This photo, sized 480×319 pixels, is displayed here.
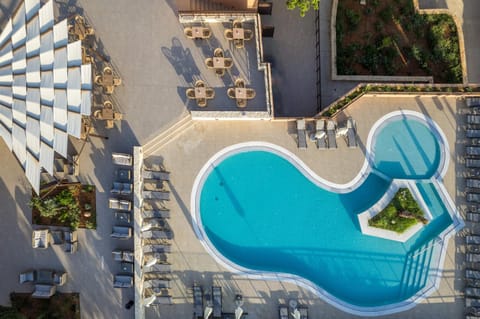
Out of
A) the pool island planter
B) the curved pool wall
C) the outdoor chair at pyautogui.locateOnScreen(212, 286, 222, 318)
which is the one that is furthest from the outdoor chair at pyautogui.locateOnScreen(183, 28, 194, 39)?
the outdoor chair at pyautogui.locateOnScreen(212, 286, 222, 318)

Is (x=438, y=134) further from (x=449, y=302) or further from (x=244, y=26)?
(x=244, y=26)

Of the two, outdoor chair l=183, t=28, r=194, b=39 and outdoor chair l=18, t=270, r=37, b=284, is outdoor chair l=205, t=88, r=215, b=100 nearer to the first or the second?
outdoor chair l=183, t=28, r=194, b=39

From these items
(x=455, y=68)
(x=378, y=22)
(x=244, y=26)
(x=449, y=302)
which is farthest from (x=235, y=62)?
(x=449, y=302)

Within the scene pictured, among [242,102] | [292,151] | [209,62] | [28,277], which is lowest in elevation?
[28,277]

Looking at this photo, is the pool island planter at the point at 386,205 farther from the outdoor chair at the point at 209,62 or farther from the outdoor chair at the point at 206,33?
the outdoor chair at the point at 206,33

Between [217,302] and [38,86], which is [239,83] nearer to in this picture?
[38,86]

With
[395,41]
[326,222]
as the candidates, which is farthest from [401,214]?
[395,41]

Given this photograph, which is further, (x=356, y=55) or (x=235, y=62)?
(x=356, y=55)
